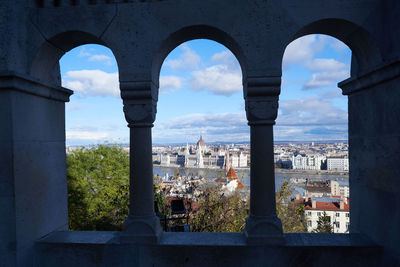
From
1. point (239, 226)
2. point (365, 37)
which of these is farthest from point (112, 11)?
point (239, 226)

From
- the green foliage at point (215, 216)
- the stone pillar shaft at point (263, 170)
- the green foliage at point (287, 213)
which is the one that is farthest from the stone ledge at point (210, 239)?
the green foliage at point (287, 213)

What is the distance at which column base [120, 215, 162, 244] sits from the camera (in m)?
2.89

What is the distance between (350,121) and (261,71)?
60.4 inches

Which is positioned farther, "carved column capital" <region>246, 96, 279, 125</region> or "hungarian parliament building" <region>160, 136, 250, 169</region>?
"hungarian parliament building" <region>160, 136, 250, 169</region>

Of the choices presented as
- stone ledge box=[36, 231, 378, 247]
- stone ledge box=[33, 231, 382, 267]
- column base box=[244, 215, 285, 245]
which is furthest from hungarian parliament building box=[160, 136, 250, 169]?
column base box=[244, 215, 285, 245]

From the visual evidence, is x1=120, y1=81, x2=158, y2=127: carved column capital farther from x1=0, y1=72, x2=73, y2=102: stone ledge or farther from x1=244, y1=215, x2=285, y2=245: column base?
x1=244, y1=215, x2=285, y2=245: column base

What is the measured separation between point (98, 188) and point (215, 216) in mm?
8492

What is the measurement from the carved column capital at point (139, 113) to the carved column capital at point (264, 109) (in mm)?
1128

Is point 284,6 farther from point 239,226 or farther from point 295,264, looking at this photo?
point 239,226

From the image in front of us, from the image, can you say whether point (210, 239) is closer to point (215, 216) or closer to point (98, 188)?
point (215, 216)

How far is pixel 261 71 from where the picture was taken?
278cm

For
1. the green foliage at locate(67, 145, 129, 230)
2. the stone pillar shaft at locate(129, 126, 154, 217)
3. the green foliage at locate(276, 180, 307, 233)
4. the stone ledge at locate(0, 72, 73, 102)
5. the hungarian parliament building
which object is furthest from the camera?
the hungarian parliament building

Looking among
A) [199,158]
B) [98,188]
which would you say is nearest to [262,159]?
[98,188]

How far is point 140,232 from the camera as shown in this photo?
290cm
